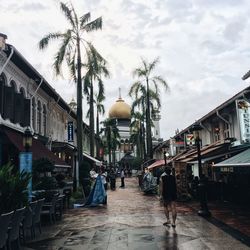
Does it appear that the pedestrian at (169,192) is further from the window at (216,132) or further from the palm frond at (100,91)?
the palm frond at (100,91)

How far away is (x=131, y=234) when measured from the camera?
1005 cm

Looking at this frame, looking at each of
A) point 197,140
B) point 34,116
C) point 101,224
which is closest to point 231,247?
point 101,224

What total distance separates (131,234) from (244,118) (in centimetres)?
806

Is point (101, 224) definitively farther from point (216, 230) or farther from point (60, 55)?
point (60, 55)

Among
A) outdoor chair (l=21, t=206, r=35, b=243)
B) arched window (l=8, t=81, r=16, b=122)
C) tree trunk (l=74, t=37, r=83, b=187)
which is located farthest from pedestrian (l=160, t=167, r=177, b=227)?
tree trunk (l=74, t=37, r=83, b=187)

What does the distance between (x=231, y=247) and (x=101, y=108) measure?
40.1 metres

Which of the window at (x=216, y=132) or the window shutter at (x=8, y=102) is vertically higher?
the window shutter at (x=8, y=102)

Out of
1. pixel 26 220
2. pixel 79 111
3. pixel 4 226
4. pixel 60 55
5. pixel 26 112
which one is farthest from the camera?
pixel 79 111

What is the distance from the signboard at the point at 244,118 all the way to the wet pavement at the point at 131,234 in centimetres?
418

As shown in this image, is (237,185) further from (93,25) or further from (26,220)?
(93,25)

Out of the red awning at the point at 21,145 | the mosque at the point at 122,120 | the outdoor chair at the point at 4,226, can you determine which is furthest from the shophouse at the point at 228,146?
the mosque at the point at 122,120

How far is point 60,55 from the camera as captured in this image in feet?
73.2

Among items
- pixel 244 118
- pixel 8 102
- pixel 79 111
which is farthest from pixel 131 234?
pixel 79 111

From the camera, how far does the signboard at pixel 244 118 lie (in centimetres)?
1559
